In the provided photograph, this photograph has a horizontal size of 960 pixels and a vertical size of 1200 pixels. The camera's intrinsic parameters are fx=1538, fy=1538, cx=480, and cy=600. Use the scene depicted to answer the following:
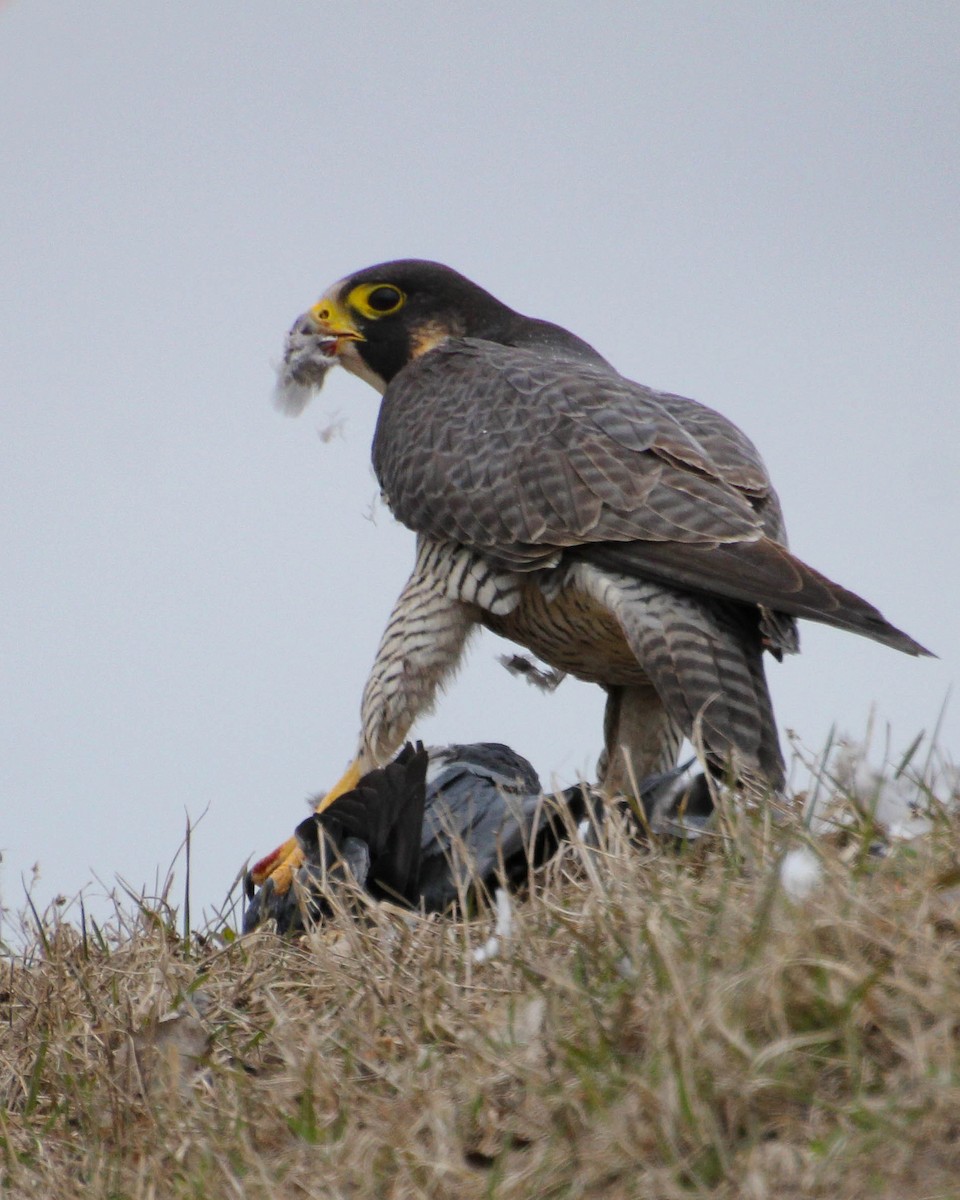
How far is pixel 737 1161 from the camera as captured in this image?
1.67m

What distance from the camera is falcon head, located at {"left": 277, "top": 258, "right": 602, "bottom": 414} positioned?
5.33 metres

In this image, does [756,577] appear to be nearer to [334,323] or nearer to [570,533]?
[570,533]

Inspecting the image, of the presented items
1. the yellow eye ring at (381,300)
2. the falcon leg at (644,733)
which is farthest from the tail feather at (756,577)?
the yellow eye ring at (381,300)

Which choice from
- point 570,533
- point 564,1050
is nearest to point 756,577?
point 570,533

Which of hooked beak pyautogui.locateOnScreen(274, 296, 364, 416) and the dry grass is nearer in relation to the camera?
the dry grass

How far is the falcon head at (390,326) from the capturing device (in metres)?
5.33

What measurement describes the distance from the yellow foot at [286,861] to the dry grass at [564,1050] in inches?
23.5

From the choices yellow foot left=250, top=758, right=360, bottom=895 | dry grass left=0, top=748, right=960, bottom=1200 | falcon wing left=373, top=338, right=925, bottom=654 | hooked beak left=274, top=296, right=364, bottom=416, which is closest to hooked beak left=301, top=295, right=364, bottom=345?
hooked beak left=274, top=296, right=364, bottom=416

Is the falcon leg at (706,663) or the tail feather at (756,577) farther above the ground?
the tail feather at (756,577)

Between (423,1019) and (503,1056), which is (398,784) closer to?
(423,1019)

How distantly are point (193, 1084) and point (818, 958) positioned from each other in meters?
1.05

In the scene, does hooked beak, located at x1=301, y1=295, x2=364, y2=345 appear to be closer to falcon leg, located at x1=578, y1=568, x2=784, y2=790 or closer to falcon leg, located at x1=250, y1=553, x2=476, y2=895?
falcon leg, located at x1=250, y1=553, x2=476, y2=895

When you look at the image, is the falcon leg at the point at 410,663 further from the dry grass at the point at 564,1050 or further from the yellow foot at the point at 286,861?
the dry grass at the point at 564,1050

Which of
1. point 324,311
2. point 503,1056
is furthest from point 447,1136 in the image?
point 324,311
